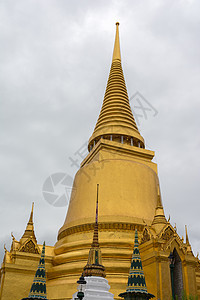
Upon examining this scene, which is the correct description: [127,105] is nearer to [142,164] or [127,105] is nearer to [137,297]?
[142,164]

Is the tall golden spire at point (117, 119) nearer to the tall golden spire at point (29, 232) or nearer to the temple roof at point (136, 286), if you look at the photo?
the tall golden spire at point (29, 232)

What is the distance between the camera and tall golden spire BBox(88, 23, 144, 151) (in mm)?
22281

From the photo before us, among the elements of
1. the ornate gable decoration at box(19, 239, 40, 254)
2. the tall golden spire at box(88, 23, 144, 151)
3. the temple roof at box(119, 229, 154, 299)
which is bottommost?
the temple roof at box(119, 229, 154, 299)

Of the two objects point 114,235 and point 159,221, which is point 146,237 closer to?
point 159,221

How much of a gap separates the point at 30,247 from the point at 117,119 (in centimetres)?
1030

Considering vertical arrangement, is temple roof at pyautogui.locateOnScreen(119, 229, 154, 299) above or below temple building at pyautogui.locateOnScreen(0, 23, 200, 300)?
below

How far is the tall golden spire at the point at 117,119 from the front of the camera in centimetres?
2228

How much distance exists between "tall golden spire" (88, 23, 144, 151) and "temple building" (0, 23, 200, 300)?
0.22 feet

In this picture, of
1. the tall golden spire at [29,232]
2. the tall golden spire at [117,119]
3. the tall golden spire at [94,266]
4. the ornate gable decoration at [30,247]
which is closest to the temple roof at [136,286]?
the tall golden spire at [94,266]

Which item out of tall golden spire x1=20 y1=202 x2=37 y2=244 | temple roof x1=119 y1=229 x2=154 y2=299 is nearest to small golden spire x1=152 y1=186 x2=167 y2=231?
temple roof x1=119 y1=229 x2=154 y2=299

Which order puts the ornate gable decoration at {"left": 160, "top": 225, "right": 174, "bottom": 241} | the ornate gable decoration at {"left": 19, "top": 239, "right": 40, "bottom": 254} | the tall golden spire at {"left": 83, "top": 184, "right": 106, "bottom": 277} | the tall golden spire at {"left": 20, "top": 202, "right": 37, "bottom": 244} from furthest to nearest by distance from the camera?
the tall golden spire at {"left": 20, "top": 202, "right": 37, "bottom": 244} < the ornate gable decoration at {"left": 19, "top": 239, "right": 40, "bottom": 254} < the ornate gable decoration at {"left": 160, "top": 225, "right": 174, "bottom": 241} < the tall golden spire at {"left": 83, "top": 184, "right": 106, "bottom": 277}

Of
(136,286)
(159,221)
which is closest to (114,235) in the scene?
(159,221)

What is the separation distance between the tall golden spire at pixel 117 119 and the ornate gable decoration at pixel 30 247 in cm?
869

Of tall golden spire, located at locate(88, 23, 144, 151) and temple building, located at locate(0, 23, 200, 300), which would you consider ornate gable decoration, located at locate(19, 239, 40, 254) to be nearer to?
temple building, located at locate(0, 23, 200, 300)
